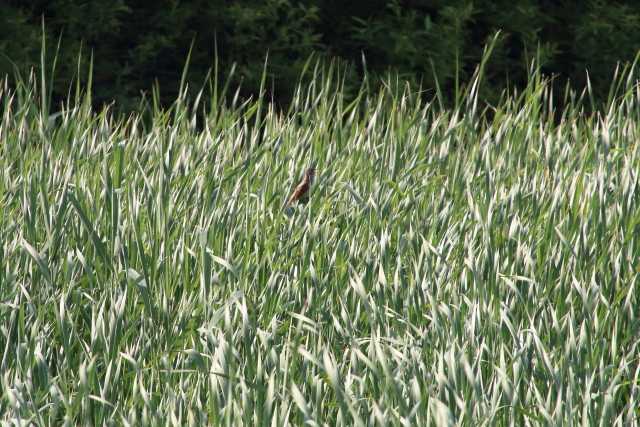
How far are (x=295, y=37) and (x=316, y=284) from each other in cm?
292

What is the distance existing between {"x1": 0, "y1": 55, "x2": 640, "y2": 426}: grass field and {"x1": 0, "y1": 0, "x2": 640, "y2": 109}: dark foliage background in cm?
177

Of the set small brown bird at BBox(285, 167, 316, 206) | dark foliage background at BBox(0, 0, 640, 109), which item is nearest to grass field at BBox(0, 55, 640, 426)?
small brown bird at BBox(285, 167, 316, 206)

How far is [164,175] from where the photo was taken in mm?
2312

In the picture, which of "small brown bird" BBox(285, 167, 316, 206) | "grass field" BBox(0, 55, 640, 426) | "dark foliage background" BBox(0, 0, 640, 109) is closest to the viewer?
"grass field" BBox(0, 55, 640, 426)

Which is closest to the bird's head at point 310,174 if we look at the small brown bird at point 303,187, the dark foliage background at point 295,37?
the small brown bird at point 303,187

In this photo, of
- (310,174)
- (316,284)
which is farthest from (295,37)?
(316,284)

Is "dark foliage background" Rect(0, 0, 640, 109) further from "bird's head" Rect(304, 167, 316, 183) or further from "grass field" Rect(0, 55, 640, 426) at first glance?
"bird's head" Rect(304, 167, 316, 183)

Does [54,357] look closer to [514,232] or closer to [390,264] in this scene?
[390,264]

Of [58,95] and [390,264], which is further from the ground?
[390,264]

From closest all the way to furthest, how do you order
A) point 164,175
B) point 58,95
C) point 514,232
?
point 514,232 → point 164,175 → point 58,95

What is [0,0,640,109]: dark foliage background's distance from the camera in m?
4.55

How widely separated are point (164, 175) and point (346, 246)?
450mm

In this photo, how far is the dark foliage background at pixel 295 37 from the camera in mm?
4551

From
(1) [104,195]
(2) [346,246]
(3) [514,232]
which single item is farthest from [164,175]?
(3) [514,232]
